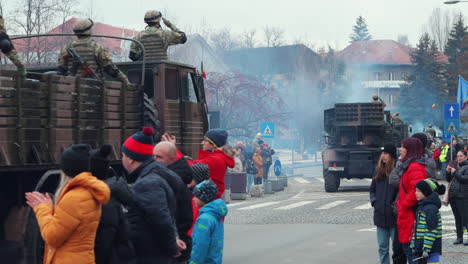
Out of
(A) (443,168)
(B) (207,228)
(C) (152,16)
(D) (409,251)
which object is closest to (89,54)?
(C) (152,16)

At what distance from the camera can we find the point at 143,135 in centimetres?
609

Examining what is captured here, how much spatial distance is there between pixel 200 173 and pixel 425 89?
74670mm

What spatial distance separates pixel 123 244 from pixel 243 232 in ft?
32.2

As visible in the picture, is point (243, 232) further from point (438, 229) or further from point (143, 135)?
point (143, 135)

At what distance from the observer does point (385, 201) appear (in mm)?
9641

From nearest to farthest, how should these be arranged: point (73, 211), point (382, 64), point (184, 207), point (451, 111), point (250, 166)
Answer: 1. point (73, 211)
2. point (184, 207)
3. point (250, 166)
4. point (451, 111)
5. point (382, 64)

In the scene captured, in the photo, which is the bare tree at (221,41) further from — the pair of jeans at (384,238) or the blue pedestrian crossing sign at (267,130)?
the pair of jeans at (384,238)

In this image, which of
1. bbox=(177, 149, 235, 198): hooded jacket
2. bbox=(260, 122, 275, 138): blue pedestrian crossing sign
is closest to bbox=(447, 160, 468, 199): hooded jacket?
bbox=(177, 149, 235, 198): hooded jacket

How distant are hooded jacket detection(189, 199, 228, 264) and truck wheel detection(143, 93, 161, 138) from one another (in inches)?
167

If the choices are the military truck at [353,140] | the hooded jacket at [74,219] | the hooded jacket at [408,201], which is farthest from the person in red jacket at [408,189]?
the military truck at [353,140]

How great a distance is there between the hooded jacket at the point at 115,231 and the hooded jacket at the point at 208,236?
Answer: 37.0 inches

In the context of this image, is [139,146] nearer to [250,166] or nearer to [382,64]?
[250,166]

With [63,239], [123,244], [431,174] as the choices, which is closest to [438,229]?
[431,174]

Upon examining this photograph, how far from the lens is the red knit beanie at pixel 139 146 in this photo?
20.0 feet
